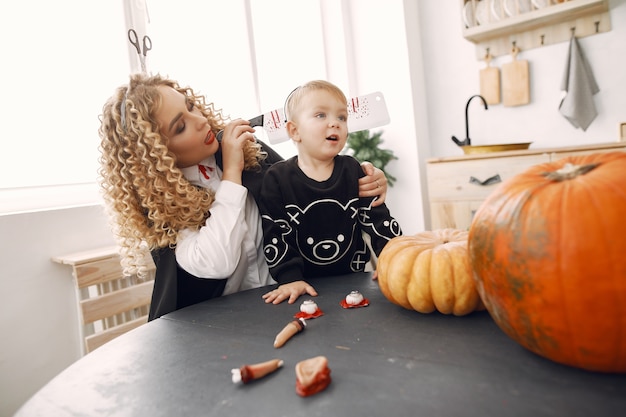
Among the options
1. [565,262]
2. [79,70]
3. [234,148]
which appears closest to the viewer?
[565,262]

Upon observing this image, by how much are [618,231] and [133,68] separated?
2.35m

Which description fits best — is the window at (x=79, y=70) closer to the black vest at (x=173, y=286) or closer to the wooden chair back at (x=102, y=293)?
the wooden chair back at (x=102, y=293)

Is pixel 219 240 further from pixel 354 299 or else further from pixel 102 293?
pixel 102 293

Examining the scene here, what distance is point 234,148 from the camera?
124cm

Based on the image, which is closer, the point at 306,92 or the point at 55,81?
the point at 306,92

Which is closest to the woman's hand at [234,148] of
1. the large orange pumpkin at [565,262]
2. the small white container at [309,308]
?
the small white container at [309,308]

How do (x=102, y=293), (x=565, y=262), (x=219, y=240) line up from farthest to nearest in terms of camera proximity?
1. (x=102, y=293)
2. (x=219, y=240)
3. (x=565, y=262)

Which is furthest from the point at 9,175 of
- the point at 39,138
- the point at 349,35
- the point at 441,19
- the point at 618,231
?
the point at 441,19

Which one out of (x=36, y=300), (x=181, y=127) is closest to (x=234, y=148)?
(x=181, y=127)

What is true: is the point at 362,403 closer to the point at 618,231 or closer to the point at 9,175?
the point at 618,231

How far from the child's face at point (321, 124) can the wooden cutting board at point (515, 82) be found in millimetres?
2302

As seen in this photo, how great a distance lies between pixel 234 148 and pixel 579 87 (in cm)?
267

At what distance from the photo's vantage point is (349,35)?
11.7 ft

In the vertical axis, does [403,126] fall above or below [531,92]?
below
